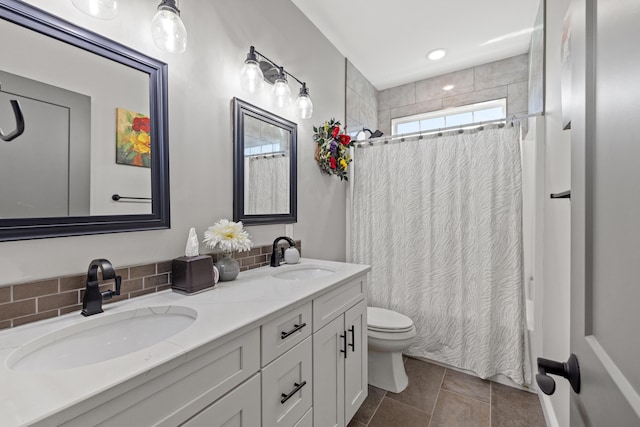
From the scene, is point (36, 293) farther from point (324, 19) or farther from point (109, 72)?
point (324, 19)

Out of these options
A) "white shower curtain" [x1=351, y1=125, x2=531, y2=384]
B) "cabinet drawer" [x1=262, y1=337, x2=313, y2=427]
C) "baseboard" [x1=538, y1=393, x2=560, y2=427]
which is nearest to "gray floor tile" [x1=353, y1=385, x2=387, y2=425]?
"white shower curtain" [x1=351, y1=125, x2=531, y2=384]

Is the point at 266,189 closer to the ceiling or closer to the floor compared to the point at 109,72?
closer to the floor

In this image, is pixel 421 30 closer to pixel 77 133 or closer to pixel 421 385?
pixel 77 133

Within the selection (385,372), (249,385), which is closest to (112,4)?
(249,385)

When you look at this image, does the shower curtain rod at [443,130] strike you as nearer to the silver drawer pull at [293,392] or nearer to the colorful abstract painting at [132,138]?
the colorful abstract painting at [132,138]

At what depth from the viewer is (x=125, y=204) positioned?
1123 millimetres

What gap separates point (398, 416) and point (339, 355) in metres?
0.68

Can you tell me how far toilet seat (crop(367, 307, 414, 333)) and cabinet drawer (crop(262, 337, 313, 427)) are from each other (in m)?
0.85

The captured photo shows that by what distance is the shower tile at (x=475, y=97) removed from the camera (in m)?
2.74

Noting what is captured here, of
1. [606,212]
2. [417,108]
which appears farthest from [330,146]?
[606,212]

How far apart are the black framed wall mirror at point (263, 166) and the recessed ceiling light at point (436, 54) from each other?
1.59 m

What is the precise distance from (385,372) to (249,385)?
4.60 feet

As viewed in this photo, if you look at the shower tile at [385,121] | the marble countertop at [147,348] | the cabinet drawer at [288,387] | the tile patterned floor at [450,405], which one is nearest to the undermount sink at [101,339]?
the marble countertop at [147,348]

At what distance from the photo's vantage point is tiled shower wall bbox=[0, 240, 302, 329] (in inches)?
33.6
